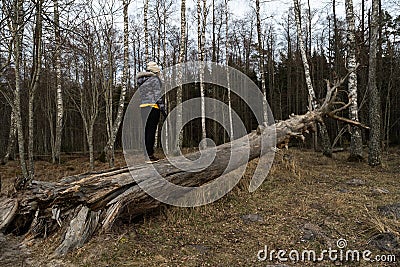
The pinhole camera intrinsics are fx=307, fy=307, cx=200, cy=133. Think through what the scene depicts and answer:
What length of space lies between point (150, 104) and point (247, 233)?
2667 millimetres

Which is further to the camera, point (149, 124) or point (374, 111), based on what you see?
point (374, 111)

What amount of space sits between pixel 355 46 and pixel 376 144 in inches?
124

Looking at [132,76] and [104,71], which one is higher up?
[132,76]

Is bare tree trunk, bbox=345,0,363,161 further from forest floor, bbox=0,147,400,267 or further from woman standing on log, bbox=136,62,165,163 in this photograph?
woman standing on log, bbox=136,62,165,163

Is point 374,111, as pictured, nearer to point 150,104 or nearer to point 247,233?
point 247,233

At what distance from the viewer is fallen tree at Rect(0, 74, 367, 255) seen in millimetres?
4176

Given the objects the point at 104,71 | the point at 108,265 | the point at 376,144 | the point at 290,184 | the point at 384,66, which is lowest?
the point at 108,265

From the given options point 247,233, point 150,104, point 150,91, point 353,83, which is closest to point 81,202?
point 150,104

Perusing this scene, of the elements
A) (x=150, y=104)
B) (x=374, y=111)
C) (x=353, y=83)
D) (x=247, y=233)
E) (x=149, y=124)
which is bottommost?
(x=247, y=233)

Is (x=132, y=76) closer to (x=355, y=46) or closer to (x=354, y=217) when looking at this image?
(x=355, y=46)

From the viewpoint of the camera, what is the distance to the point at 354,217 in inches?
183

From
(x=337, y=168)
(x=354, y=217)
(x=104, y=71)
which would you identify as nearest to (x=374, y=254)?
(x=354, y=217)

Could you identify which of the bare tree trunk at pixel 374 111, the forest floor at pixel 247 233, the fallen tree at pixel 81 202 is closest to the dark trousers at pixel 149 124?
the fallen tree at pixel 81 202

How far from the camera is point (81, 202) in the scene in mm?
4152
